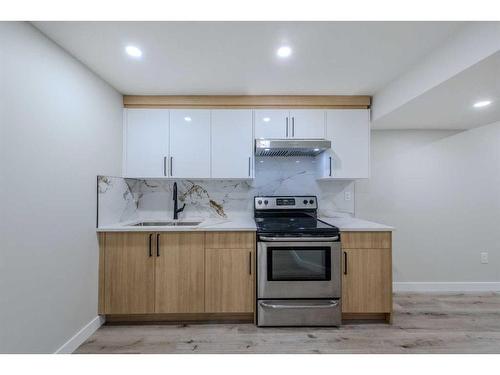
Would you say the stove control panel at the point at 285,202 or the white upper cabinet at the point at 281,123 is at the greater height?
the white upper cabinet at the point at 281,123

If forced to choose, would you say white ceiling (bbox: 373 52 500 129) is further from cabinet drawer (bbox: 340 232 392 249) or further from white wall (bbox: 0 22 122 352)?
white wall (bbox: 0 22 122 352)

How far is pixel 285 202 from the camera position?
2781 millimetres

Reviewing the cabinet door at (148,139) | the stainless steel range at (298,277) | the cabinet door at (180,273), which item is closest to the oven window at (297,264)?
the stainless steel range at (298,277)

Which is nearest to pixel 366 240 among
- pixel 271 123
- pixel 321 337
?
pixel 321 337

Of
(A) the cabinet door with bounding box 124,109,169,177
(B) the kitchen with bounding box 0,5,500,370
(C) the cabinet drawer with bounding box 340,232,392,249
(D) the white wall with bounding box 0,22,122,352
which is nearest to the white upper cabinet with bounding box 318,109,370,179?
(B) the kitchen with bounding box 0,5,500,370

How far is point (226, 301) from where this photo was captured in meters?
2.19

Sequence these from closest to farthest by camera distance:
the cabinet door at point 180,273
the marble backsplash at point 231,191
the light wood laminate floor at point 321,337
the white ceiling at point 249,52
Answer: the white ceiling at point 249,52 → the light wood laminate floor at point 321,337 → the cabinet door at point 180,273 → the marble backsplash at point 231,191

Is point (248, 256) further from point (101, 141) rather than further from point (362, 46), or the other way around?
point (362, 46)

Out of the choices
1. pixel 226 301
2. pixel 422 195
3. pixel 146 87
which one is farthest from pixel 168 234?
pixel 422 195

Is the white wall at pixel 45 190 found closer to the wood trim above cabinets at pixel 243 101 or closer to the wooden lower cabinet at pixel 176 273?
the wooden lower cabinet at pixel 176 273

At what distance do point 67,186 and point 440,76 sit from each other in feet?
9.19

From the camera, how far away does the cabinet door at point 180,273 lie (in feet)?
7.16

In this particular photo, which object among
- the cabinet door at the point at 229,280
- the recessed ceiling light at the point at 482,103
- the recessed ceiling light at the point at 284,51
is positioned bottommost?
the cabinet door at the point at 229,280

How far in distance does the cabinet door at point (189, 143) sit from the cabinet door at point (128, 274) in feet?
2.60
